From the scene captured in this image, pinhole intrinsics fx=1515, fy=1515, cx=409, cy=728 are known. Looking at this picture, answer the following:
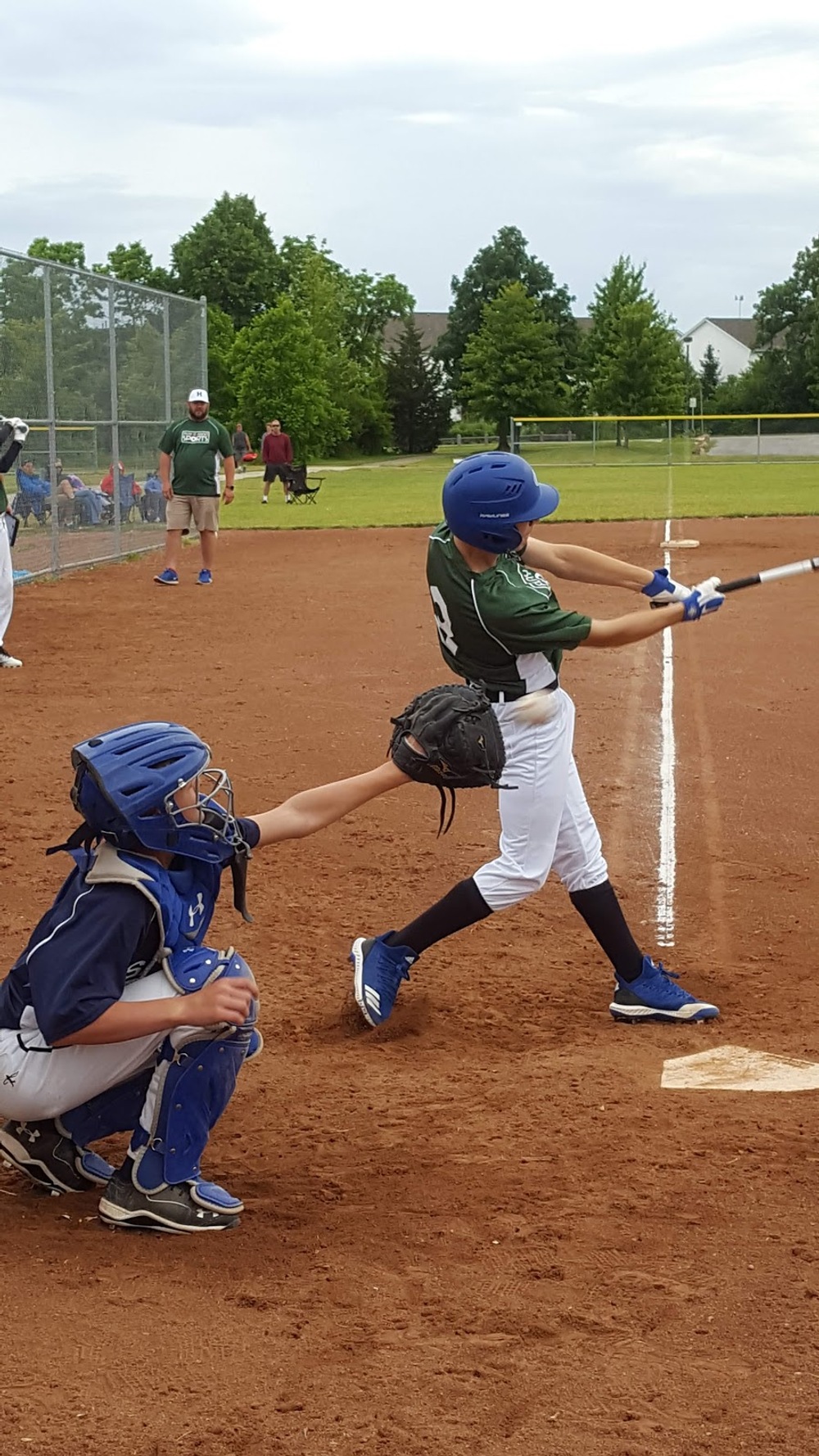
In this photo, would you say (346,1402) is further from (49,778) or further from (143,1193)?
(49,778)

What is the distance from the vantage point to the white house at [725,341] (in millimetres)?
117562

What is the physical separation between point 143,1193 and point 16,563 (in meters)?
14.6

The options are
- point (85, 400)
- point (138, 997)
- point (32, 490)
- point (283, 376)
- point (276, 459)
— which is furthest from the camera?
point (283, 376)

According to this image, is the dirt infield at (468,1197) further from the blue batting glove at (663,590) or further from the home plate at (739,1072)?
the blue batting glove at (663,590)

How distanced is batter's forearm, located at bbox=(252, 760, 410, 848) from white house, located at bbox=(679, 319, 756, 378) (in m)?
118

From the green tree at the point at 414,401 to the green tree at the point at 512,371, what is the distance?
284cm

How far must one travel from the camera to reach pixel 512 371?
2928 inches

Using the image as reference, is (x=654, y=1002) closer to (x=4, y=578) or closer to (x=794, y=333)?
(x=4, y=578)

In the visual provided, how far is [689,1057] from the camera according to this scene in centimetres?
468

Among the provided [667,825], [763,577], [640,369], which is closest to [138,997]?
[763,577]

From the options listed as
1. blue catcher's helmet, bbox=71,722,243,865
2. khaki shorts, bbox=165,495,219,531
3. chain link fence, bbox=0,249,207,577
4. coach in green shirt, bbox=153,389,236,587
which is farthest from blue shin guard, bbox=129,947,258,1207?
khaki shorts, bbox=165,495,219,531

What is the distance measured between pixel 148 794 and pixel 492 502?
174cm

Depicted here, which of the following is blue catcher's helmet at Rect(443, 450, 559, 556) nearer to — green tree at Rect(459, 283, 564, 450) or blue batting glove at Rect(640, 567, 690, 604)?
blue batting glove at Rect(640, 567, 690, 604)

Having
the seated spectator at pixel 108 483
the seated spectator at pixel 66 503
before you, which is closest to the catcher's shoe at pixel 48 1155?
the seated spectator at pixel 66 503
